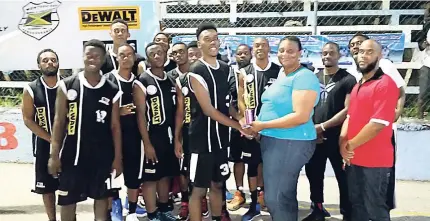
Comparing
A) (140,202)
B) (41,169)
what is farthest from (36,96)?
(140,202)

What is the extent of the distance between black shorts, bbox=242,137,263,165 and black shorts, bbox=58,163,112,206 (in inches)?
61.4

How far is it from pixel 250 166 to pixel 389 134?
1.63 m

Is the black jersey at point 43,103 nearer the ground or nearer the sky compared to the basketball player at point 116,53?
nearer the ground

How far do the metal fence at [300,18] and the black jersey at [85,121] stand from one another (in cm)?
333

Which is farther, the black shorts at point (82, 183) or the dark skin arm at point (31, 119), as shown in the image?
the dark skin arm at point (31, 119)

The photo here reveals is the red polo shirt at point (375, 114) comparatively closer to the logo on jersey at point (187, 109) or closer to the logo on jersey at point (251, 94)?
the logo on jersey at point (251, 94)

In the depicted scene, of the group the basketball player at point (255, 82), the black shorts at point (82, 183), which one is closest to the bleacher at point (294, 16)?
the basketball player at point (255, 82)

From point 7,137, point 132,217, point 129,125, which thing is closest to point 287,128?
point 129,125

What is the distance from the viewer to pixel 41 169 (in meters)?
4.41

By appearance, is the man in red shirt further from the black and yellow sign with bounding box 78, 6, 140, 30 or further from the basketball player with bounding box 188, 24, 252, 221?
the black and yellow sign with bounding box 78, 6, 140, 30

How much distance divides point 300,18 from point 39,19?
13.0 ft

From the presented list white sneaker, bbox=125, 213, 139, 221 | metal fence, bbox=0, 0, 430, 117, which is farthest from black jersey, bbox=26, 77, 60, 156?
metal fence, bbox=0, 0, 430, 117

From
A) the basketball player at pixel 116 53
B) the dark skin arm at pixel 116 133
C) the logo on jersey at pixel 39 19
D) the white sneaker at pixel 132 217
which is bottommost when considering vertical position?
the white sneaker at pixel 132 217

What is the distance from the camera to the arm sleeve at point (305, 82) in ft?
12.2
